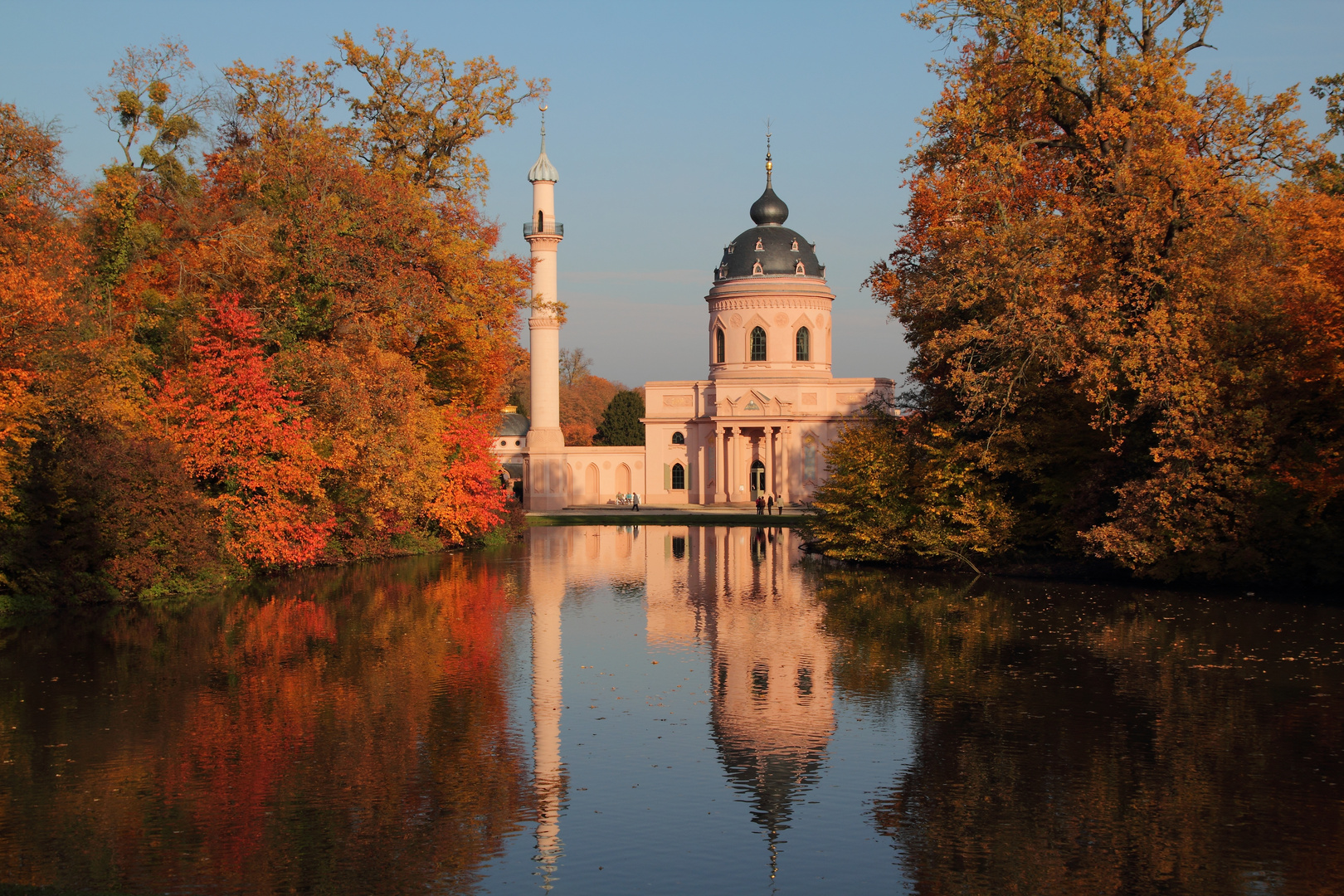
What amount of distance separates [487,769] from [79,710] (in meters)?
5.07

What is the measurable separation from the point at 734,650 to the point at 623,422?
197ft

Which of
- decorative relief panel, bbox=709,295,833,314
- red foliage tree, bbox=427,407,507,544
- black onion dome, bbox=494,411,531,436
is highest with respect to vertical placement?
decorative relief panel, bbox=709,295,833,314

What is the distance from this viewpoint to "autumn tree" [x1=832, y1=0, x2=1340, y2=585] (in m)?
21.4

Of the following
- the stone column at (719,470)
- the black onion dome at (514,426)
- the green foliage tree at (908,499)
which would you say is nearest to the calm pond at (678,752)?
the green foliage tree at (908,499)

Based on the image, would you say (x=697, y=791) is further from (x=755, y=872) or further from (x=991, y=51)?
(x=991, y=51)

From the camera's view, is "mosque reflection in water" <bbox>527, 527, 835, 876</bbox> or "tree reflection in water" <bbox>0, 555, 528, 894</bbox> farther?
"mosque reflection in water" <bbox>527, 527, 835, 876</bbox>

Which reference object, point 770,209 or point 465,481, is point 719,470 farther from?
point 465,481

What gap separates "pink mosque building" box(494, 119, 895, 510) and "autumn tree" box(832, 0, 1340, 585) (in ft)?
128

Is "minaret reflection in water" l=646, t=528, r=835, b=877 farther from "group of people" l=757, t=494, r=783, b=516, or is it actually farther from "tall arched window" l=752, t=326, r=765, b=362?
"tall arched window" l=752, t=326, r=765, b=362

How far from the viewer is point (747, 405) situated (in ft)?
214

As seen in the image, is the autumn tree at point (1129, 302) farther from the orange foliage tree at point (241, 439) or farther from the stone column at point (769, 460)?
the stone column at point (769, 460)

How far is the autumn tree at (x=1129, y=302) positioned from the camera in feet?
70.1

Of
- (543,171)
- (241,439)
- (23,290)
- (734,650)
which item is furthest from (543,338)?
(734,650)

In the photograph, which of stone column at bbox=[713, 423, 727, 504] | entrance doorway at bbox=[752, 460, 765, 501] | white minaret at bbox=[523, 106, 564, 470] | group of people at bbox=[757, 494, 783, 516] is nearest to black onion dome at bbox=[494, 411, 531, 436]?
white minaret at bbox=[523, 106, 564, 470]
